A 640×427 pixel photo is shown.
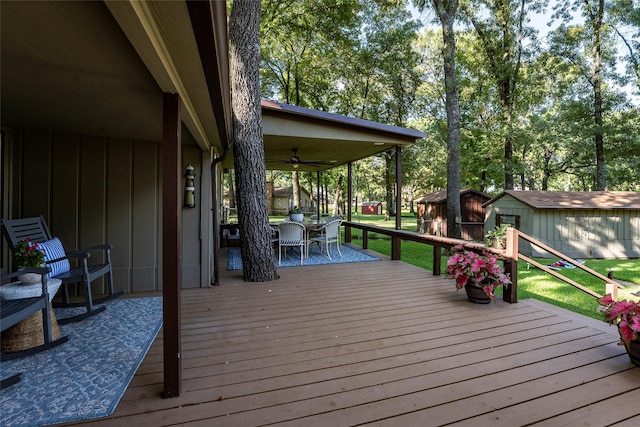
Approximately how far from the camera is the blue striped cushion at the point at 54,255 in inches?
119

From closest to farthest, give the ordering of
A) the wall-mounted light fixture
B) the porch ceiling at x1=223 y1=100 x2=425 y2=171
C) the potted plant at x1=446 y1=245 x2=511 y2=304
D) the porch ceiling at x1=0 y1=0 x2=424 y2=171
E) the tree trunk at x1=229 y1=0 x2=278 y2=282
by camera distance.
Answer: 1. the porch ceiling at x1=0 y1=0 x2=424 y2=171
2. the potted plant at x1=446 y1=245 x2=511 y2=304
3. the wall-mounted light fixture
4. the tree trunk at x1=229 y1=0 x2=278 y2=282
5. the porch ceiling at x1=223 y1=100 x2=425 y2=171

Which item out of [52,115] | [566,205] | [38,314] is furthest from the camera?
[566,205]

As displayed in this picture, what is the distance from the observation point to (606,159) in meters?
13.6

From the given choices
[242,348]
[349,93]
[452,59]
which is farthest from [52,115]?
[349,93]

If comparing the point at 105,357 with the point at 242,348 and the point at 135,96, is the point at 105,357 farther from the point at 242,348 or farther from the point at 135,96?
the point at 135,96

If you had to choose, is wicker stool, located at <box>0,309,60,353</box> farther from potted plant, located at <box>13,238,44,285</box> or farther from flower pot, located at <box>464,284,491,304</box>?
flower pot, located at <box>464,284,491,304</box>

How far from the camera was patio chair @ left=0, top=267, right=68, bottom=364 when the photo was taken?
1.96 meters

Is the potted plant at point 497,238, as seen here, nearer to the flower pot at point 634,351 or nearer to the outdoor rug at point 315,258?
the flower pot at point 634,351

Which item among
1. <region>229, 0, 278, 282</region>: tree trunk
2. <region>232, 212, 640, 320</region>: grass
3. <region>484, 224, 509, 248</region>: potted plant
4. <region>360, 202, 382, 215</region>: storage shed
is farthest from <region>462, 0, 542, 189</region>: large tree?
<region>360, 202, 382, 215</region>: storage shed

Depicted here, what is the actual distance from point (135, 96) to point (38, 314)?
1879 millimetres

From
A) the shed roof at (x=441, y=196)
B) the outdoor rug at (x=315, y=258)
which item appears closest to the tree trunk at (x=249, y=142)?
the outdoor rug at (x=315, y=258)

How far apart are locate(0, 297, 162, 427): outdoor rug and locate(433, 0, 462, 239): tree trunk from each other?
25.6 feet

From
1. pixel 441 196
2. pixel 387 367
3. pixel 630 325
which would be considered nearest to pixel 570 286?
pixel 630 325

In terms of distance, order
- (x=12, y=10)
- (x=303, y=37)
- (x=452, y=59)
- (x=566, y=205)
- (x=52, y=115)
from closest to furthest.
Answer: (x=12, y=10) < (x=52, y=115) < (x=452, y=59) < (x=566, y=205) < (x=303, y=37)
